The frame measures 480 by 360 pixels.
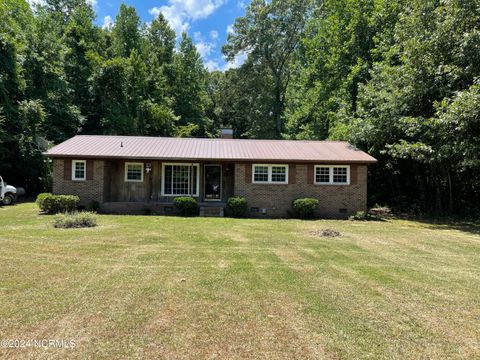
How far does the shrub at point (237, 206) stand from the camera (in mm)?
14664

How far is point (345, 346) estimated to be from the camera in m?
3.59

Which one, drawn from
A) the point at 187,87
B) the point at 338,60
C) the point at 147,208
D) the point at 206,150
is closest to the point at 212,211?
the point at 147,208

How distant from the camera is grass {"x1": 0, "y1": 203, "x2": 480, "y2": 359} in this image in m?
3.60

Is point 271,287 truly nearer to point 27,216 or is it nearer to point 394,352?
point 394,352

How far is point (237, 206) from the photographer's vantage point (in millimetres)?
14664

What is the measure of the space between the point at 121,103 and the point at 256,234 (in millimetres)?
23247

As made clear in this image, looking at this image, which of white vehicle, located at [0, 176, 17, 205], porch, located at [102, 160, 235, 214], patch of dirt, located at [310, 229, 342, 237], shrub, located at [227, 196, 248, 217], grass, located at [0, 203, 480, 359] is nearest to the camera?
grass, located at [0, 203, 480, 359]

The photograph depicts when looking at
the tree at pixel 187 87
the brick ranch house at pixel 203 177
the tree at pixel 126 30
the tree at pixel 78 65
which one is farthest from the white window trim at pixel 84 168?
the tree at pixel 126 30

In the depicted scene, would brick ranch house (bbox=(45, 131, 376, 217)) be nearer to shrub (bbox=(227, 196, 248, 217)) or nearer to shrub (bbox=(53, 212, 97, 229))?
shrub (bbox=(227, 196, 248, 217))

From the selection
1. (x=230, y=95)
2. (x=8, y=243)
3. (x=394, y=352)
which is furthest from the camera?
(x=230, y=95)

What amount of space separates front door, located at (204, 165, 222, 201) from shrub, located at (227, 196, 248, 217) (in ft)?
6.62

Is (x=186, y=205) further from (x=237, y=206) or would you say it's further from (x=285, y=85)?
(x=285, y=85)

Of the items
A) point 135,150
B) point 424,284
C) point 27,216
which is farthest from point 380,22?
point 27,216

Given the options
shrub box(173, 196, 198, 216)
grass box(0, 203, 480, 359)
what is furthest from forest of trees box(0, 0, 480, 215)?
shrub box(173, 196, 198, 216)
